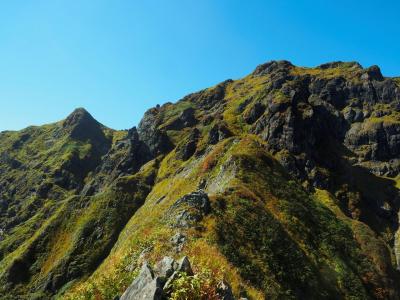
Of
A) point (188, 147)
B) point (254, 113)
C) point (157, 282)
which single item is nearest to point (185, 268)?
point (157, 282)

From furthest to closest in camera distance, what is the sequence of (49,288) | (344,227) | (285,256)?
(49,288) → (344,227) → (285,256)

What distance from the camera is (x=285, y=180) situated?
70750mm

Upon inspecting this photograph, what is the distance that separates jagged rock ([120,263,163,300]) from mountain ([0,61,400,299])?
0.07 m

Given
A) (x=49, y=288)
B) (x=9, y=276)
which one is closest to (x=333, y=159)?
(x=49, y=288)

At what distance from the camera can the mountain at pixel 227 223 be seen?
27.4 metres

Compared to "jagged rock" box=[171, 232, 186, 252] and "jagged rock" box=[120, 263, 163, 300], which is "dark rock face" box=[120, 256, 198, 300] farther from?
"jagged rock" box=[171, 232, 186, 252]

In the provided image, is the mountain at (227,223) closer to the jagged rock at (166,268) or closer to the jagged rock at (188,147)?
the jagged rock at (166,268)

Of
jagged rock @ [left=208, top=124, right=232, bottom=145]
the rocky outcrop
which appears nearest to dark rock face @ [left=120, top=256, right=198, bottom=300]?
the rocky outcrop

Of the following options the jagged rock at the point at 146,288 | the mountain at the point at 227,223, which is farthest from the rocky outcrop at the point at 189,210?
the jagged rock at the point at 146,288

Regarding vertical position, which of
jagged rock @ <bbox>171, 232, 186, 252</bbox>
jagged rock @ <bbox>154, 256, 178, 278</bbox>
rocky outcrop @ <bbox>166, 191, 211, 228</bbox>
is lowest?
jagged rock @ <bbox>154, 256, 178, 278</bbox>

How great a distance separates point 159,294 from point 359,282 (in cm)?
4245

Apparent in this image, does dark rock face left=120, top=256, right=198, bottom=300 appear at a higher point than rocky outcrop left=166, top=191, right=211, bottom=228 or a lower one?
lower

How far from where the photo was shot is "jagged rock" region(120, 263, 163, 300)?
1656 centimetres

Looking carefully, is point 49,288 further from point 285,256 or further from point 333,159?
point 333,159
